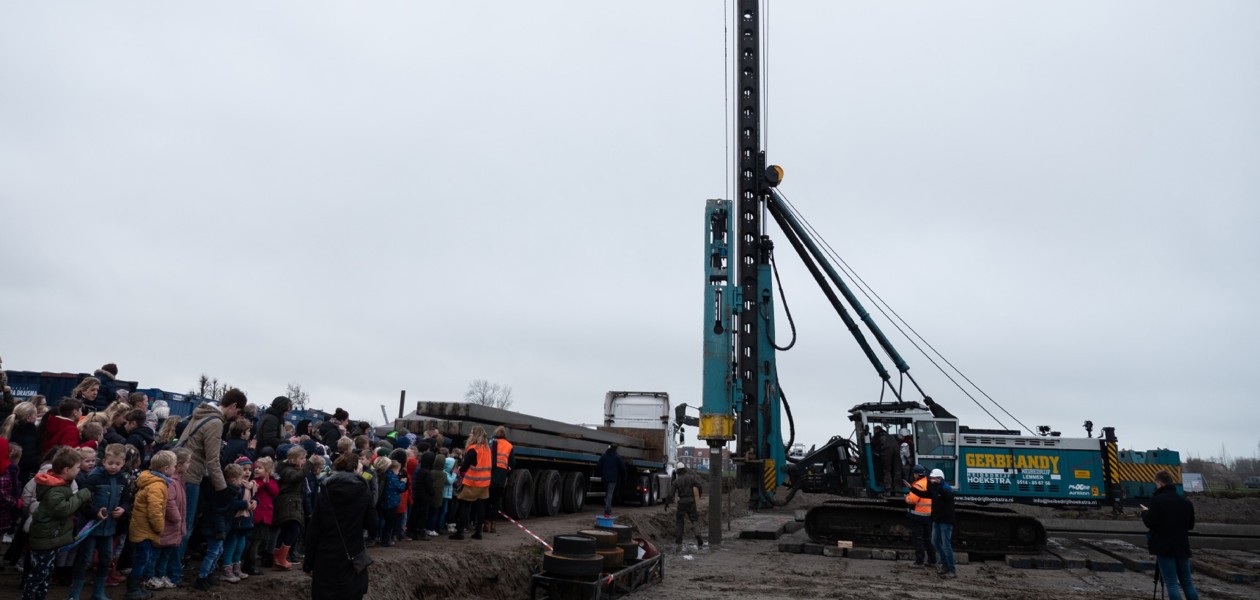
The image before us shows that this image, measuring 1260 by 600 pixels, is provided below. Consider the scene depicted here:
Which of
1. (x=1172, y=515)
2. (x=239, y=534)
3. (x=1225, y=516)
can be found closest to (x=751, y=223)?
(x=1172, y=515)

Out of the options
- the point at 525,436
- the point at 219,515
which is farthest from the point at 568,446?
the point at 219,515

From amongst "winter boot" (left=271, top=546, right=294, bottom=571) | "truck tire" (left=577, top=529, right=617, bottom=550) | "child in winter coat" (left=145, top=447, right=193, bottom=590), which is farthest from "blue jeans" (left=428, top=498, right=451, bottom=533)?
"child in winter coat" (left=145, top=447, right=193, bottom=590)

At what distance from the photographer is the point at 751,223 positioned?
22500 mm

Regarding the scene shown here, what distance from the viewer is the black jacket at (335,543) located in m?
6.56

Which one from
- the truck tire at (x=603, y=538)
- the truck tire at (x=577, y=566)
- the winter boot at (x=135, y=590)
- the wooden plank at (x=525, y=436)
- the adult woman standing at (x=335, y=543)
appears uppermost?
the wooden plank at (x=525, y=436)

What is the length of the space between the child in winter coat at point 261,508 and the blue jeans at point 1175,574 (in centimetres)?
1097

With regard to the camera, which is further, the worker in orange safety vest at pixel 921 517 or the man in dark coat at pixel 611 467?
the man in dark coat at pixel 611 467

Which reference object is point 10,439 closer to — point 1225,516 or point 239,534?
point 239,534

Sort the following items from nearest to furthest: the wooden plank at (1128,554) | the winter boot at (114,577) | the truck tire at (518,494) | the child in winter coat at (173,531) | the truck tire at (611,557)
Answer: the child in winter coat at (173,531) → the winter boot at (114,577) → the truck tire at (611,557) → the wooden plank at (1128,554) → the truck tire at (518,494)

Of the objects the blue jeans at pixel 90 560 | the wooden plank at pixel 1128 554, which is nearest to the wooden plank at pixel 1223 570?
the wooden plank at pixel 1128 554

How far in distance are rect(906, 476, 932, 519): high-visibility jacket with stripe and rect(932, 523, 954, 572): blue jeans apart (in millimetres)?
325

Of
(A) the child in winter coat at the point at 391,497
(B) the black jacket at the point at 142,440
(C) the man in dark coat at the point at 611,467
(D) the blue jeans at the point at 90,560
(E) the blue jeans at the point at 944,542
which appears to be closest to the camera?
(D) the blue jeans at the point at 90,560

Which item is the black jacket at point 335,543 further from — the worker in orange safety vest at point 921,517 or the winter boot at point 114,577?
the worker in orange safety vest at point 921,517

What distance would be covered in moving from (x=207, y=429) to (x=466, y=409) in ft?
22.5
